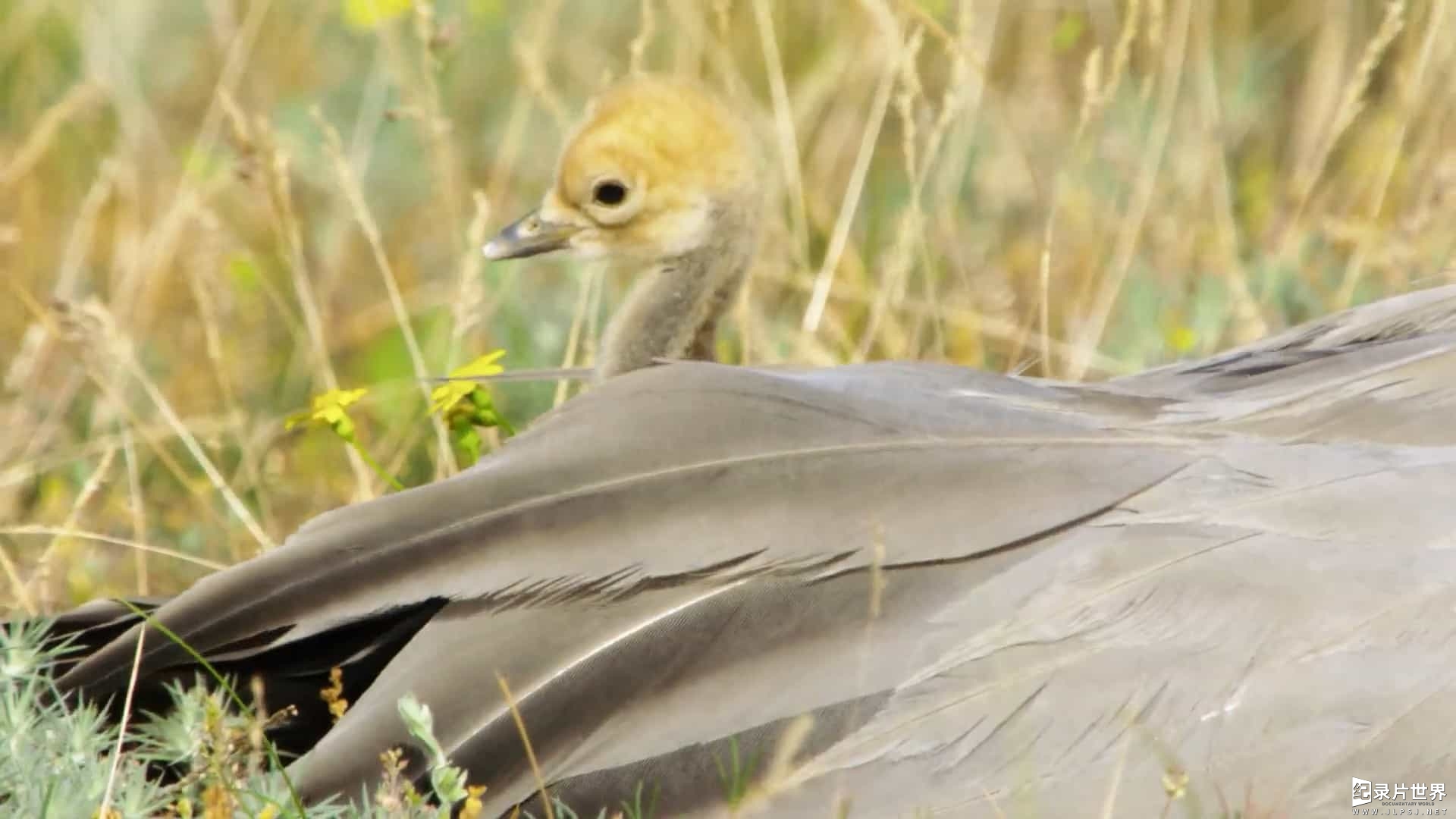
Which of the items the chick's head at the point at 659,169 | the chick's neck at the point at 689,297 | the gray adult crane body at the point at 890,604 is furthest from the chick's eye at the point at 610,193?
the gray adult crane body at the point at 890,604

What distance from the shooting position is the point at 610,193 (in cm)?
389

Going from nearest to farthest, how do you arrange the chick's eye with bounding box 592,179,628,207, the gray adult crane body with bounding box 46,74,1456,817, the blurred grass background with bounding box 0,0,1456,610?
1. the gray adult crane body with bounding box 46,74,1456,817
2. the chick's eye with bounding box 592,179,628,207
3. the blurred grass background with bounding box 0,0,1456,610

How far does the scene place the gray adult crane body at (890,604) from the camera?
6.72 feet

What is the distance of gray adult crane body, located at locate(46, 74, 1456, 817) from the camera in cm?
205

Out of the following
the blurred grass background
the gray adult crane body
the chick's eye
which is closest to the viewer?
the gray adult crane body

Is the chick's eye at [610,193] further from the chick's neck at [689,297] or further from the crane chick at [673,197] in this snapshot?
the chick's neck at [689,297]

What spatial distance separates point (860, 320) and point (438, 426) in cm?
137

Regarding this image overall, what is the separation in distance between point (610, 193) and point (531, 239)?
0.18 meters

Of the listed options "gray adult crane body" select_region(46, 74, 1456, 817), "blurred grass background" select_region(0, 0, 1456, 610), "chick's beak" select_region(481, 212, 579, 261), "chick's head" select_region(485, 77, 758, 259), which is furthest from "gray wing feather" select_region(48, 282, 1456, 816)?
"chick's beak" select_region(481, 212, 579, 261)

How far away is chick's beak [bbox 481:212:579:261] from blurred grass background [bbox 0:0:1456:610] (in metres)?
0.06

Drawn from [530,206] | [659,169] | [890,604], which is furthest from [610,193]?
[530,206]

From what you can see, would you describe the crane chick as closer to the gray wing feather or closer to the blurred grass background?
the blurred grass background

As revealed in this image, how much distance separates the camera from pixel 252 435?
439 cm

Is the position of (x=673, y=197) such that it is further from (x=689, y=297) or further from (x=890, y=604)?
(x=890, y=604)
